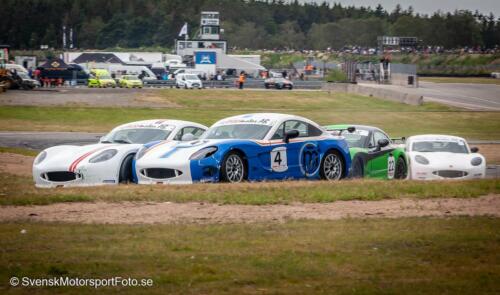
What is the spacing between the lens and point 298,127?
687 inches

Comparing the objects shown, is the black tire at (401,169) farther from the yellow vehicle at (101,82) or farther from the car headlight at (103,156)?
the yellow vehicle at (101,82)

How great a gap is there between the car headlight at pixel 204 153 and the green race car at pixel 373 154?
381cm

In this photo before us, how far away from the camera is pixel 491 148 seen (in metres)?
31.7

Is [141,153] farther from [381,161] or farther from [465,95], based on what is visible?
[465,95]

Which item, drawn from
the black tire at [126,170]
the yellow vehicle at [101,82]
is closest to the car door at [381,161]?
the black tire at [126,170]

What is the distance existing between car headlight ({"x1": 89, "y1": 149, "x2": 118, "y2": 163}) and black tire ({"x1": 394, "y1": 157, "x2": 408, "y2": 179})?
6.25 meters

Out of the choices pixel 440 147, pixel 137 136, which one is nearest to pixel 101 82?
pixel 440 147

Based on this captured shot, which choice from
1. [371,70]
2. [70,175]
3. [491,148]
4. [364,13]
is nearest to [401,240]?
[70,175]

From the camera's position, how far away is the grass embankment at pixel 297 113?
39.7 m

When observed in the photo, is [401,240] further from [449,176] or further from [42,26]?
[42,26]

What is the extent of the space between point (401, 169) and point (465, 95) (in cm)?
4214

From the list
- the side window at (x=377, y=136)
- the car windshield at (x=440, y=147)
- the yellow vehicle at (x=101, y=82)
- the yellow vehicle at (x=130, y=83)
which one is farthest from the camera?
the yellow vehicle at (x=101, y=82)

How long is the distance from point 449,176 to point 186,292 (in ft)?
39.7

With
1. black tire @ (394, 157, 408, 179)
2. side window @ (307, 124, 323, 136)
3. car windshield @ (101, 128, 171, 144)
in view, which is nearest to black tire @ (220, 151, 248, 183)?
side window @ (307, 124, 323, 136)
